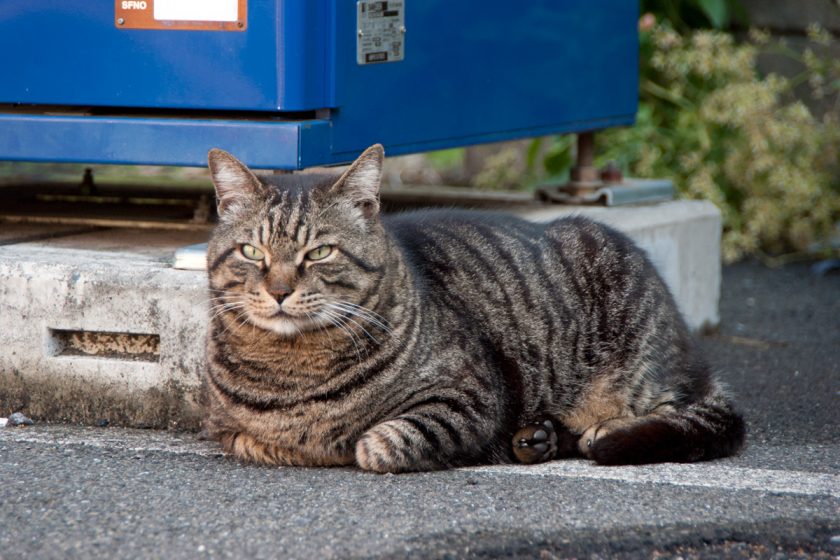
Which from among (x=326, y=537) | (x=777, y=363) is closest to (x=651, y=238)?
(x=777, y=363)

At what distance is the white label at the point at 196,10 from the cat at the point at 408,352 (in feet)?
2.28

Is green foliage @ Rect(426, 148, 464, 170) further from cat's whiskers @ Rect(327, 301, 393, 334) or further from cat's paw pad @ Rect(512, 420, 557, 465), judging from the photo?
cat's whiskers @ Rect(327, 301, 393, 334)

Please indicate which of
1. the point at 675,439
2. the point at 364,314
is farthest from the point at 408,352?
the point at 675,439

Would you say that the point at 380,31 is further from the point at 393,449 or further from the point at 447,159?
the point at 447,159

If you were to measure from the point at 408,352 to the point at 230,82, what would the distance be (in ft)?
3.61

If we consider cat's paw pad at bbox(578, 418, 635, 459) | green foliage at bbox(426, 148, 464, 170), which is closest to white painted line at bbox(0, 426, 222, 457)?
cat's paw pad at bbox(578, 418, 635, 459)

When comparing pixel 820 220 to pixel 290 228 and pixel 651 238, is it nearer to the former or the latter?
pixel 651 238

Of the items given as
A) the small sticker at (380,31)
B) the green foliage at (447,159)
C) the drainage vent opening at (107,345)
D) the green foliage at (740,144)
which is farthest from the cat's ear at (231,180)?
the green foliage at (447,159)

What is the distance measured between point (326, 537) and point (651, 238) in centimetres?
263

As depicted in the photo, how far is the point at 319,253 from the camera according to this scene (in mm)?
3248

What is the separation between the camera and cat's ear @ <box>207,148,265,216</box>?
10.8 ft

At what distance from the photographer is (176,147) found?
385 centimetres

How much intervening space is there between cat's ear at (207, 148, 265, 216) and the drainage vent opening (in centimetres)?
68

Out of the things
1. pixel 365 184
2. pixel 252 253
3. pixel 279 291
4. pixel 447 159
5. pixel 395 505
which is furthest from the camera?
pixel 447 159
